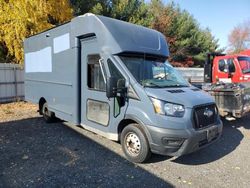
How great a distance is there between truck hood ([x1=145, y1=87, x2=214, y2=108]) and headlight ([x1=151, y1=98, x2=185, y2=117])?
75 millimetres

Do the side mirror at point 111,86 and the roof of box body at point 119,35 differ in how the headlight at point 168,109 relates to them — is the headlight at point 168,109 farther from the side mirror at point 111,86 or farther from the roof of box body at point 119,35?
the roof of box body at point 119,35

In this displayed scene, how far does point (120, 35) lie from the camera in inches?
232

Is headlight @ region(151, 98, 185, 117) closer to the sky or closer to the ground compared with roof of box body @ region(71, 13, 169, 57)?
closer to the ground

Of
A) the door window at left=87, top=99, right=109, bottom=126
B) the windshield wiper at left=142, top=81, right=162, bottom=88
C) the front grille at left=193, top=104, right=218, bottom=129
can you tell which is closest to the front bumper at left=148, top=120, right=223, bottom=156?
the front grille at left=193, top=104, right=218, bottom=129

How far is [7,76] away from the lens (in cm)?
1389

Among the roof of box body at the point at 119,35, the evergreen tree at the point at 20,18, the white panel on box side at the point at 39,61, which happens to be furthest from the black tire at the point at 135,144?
the evergreen tree at the point at 20,18

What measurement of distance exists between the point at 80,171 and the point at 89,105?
1.94 meters

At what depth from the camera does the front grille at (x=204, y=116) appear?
17.0 feet

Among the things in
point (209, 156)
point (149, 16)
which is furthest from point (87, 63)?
point (149, 16)

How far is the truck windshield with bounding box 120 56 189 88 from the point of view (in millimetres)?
5656

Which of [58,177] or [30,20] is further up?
[30,20]

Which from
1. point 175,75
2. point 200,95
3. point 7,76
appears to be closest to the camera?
point 200,95

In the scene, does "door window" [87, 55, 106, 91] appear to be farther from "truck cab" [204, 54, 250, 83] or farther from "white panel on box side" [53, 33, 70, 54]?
"truck cab" [204, 54, 250, 83]

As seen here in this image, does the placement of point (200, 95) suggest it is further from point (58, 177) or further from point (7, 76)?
point (7, 76)
